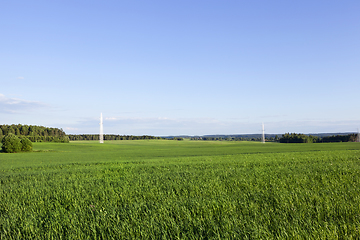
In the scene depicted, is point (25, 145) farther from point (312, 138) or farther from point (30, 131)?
point (312, 138)

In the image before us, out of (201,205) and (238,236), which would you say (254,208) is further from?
(238,236)

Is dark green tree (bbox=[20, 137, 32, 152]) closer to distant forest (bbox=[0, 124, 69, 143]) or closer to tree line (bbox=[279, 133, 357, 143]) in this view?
distant forest (bbox=[0, 124, 69, 143])

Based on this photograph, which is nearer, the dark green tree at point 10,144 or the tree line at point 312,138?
the dark green tree at point 10,144

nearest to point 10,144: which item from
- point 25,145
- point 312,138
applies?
point 25,145

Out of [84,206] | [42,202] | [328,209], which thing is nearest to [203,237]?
[328,209]

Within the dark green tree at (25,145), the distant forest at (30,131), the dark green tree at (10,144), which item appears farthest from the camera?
the distant forest at (30,131)

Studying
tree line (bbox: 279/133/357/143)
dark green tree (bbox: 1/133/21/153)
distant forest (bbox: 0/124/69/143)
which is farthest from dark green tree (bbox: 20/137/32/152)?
tree line (bbox: 279/133/357/143)

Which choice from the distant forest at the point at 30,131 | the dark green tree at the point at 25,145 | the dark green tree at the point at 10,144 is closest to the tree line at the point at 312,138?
the dark green tree at the point at 25,145

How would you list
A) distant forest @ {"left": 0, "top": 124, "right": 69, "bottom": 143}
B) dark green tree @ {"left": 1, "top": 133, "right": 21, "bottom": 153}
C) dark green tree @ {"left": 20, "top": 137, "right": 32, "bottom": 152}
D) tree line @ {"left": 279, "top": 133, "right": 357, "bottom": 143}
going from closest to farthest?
1. dark green tree @ {"left": 1, "top": 133, "right": 21, "bottom": 153}
2. dark green tree @ {"left": 20, "top": 137, "right": 32, "bottom": 152}
3. tree line @ {"left": 279, "top": 133, "right": 357, "bottom": 143}
4. distant forest @ {"left": 0, "top": 124, "right": 69, "bottom": 143}

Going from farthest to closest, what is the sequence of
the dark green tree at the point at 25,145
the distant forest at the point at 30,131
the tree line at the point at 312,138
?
the distant forest at the point at 30,131 → the tree line at the point at 312,138 → the dark green tree at the point at 25,145

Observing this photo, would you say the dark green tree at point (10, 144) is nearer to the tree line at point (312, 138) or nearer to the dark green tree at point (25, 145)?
the dark green tree at point (25, 145)

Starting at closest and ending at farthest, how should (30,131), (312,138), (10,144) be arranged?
(10,144), (312,138), (30,131)

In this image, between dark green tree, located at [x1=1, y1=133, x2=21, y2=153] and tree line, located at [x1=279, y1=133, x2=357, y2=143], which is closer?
dark green tree, located at [x1=1, y1=133, x2=21, y2=153]

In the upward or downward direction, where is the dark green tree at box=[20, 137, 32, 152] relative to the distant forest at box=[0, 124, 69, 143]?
downward
